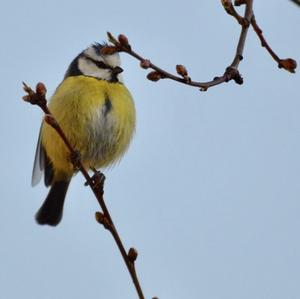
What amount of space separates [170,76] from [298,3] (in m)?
0.67

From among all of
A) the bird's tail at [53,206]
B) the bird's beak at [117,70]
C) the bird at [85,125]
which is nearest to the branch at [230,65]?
the bird at [85,125]

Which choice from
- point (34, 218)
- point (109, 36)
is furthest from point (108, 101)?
point (109, 36)

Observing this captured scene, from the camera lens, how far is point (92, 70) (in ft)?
17.7

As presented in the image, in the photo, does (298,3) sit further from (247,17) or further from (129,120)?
(129,120)

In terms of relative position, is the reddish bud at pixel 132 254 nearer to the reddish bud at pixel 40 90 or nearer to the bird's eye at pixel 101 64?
the reddish bud at pixel 40 90

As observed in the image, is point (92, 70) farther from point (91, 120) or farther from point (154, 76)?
point (154, 76)

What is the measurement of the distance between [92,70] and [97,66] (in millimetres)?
56

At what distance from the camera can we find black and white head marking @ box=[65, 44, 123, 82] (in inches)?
209

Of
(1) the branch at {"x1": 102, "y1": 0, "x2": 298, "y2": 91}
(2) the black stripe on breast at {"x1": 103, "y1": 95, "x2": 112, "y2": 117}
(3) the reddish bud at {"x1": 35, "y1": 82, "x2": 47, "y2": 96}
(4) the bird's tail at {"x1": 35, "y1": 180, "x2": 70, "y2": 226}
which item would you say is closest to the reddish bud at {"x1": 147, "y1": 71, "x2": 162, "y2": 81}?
(1) the branch at {"x1": 102, "y1": 0, "x2": 298, "y2": 91}

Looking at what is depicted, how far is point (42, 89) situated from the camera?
8.26 feet

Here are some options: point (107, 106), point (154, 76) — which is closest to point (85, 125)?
point (107, 106)

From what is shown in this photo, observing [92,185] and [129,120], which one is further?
[129,120]

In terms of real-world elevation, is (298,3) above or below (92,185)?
above

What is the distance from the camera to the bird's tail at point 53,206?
5520 mm
